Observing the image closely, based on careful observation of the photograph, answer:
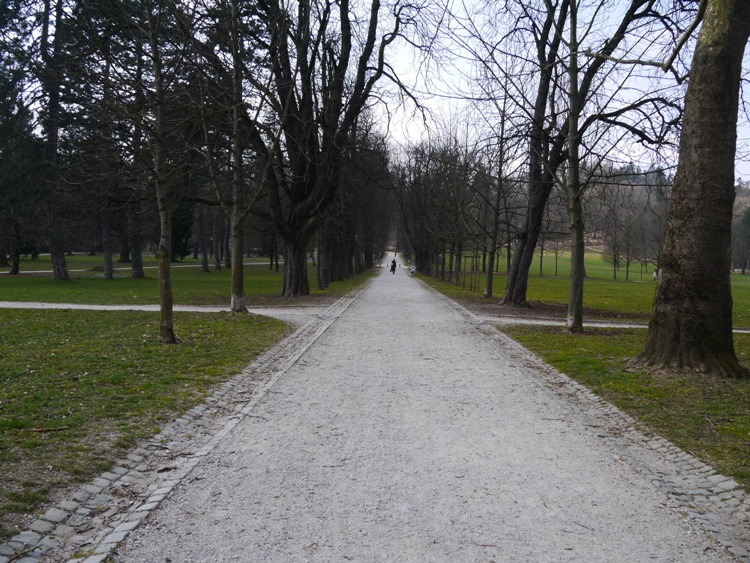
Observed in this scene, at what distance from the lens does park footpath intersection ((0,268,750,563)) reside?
3.18 meters

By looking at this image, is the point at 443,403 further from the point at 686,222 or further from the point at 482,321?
the point at 482,321

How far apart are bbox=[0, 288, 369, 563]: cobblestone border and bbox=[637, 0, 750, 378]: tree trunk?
573 cm

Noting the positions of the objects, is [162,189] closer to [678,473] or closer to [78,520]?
[78,520]

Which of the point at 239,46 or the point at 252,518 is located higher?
the point at 239,46

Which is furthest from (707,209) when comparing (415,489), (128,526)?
(128,526)

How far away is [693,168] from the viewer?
769 cm

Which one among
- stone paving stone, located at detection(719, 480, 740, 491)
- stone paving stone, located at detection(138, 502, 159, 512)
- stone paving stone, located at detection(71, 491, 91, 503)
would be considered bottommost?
stone paving stone, located at detection(719, 480, 740, 491)

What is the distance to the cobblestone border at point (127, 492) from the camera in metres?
3.10

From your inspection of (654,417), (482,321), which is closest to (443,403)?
(654,417)

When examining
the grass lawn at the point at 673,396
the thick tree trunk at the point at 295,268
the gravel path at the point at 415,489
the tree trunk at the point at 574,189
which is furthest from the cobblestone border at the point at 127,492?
the thick tree trunk at the point at 295,268

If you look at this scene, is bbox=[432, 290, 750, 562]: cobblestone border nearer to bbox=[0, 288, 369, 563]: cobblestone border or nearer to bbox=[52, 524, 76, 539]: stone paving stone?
bbox=[0, 288, 369, 563]: cobblestone border

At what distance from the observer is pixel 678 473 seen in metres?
4.47

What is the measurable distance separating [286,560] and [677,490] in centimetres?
288

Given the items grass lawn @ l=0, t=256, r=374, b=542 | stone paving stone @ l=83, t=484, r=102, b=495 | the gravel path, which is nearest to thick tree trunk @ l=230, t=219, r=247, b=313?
grass lawn @ l=0, t=256, r=374, b=542
